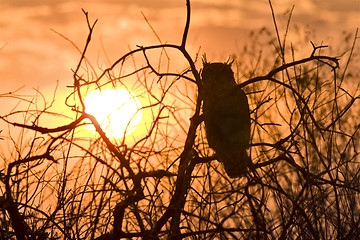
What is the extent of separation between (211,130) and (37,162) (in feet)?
4.10

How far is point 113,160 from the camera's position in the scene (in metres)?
2.73

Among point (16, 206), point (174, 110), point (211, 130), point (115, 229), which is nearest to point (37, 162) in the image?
point (16, 206)

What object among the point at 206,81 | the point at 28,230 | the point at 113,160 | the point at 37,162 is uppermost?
the point at 206,81

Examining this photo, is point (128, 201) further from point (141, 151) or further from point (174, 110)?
point (174, 110)

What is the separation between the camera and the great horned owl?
10.1 feet

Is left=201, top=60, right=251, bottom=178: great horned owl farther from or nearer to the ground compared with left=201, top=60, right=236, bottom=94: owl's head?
nearer to the ground

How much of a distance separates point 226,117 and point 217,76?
30 centimetres

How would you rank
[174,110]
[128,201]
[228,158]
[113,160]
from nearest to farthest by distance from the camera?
[128,201]
[113,160]
[174,110]
[228,158]

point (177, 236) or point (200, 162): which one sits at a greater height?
point (200, 162)

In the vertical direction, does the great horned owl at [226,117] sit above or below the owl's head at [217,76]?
below

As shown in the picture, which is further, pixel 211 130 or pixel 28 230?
pixel 211 130

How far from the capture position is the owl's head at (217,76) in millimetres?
3074

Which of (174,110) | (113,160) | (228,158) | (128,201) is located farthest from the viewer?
(228,158)

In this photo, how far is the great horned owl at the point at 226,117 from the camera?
3.07m
